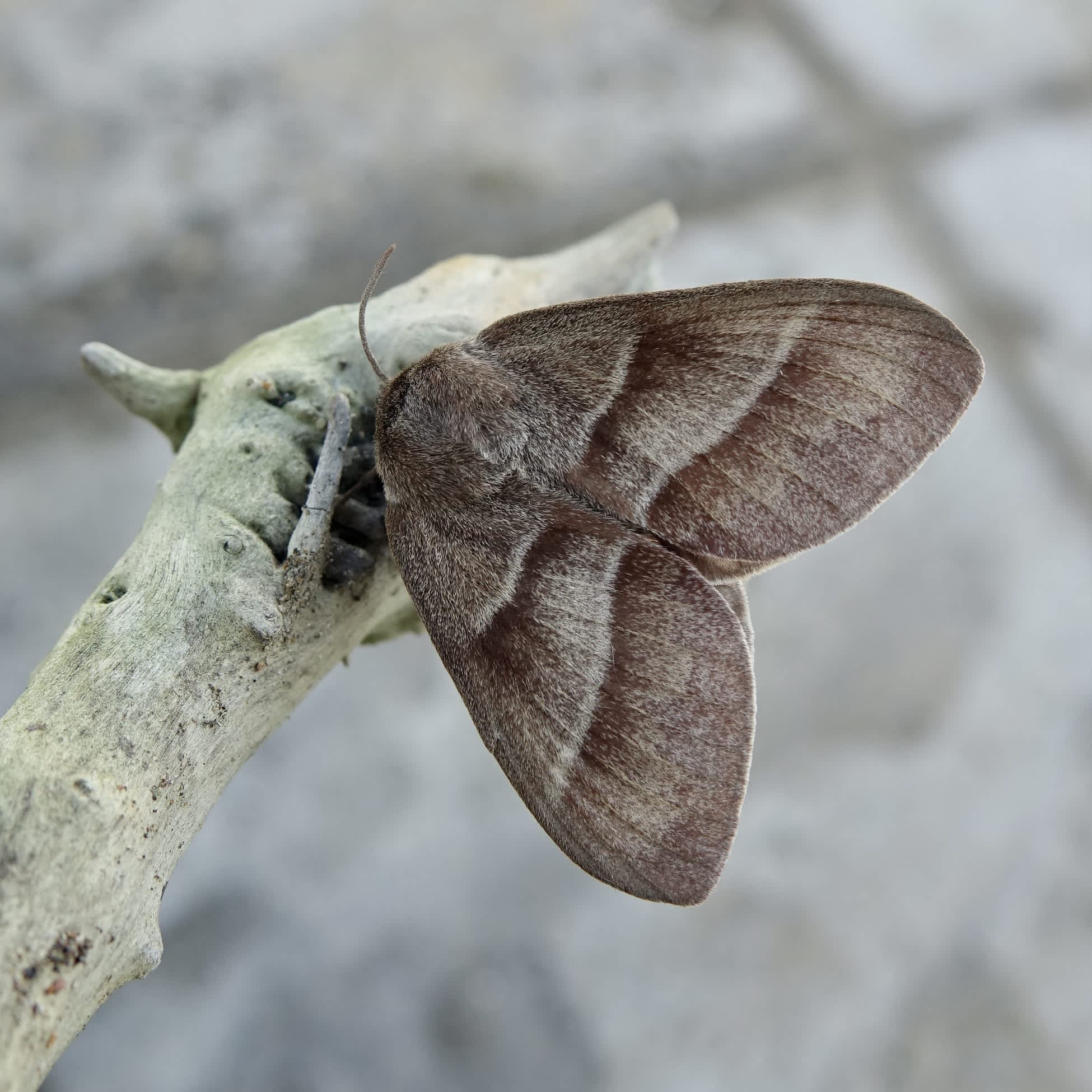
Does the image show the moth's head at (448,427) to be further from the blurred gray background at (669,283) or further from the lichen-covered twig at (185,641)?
the blurred gray background at (669,283)

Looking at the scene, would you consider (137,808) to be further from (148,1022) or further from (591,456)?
(148,1022)

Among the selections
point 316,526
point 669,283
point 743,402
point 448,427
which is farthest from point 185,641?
point 669,283

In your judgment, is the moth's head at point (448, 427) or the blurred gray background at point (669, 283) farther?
the blurred gray background at point (669, 283)

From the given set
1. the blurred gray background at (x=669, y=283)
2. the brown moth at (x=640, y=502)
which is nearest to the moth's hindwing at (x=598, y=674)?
the brown moth at (x=640, y=502)

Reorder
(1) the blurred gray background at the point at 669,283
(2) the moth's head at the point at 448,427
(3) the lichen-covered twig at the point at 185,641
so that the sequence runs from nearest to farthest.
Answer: (3) the lichen-covered twig at the point at 185,641 → (2) the moth's head at the point at 448,427 → (1) the blurred gray background at the point at 669,283

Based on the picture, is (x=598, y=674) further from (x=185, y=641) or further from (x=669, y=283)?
(x=669, y=283)

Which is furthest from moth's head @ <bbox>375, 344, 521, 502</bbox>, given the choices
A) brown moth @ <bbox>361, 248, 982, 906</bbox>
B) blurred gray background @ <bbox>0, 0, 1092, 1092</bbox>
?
blurred gray background @ <bbox>0, 0, 1092, 1092</bbox>

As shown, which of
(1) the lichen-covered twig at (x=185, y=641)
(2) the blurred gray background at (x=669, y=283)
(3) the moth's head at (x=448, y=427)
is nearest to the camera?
(1) the lichen-covered twig at (x=185, y=641)
